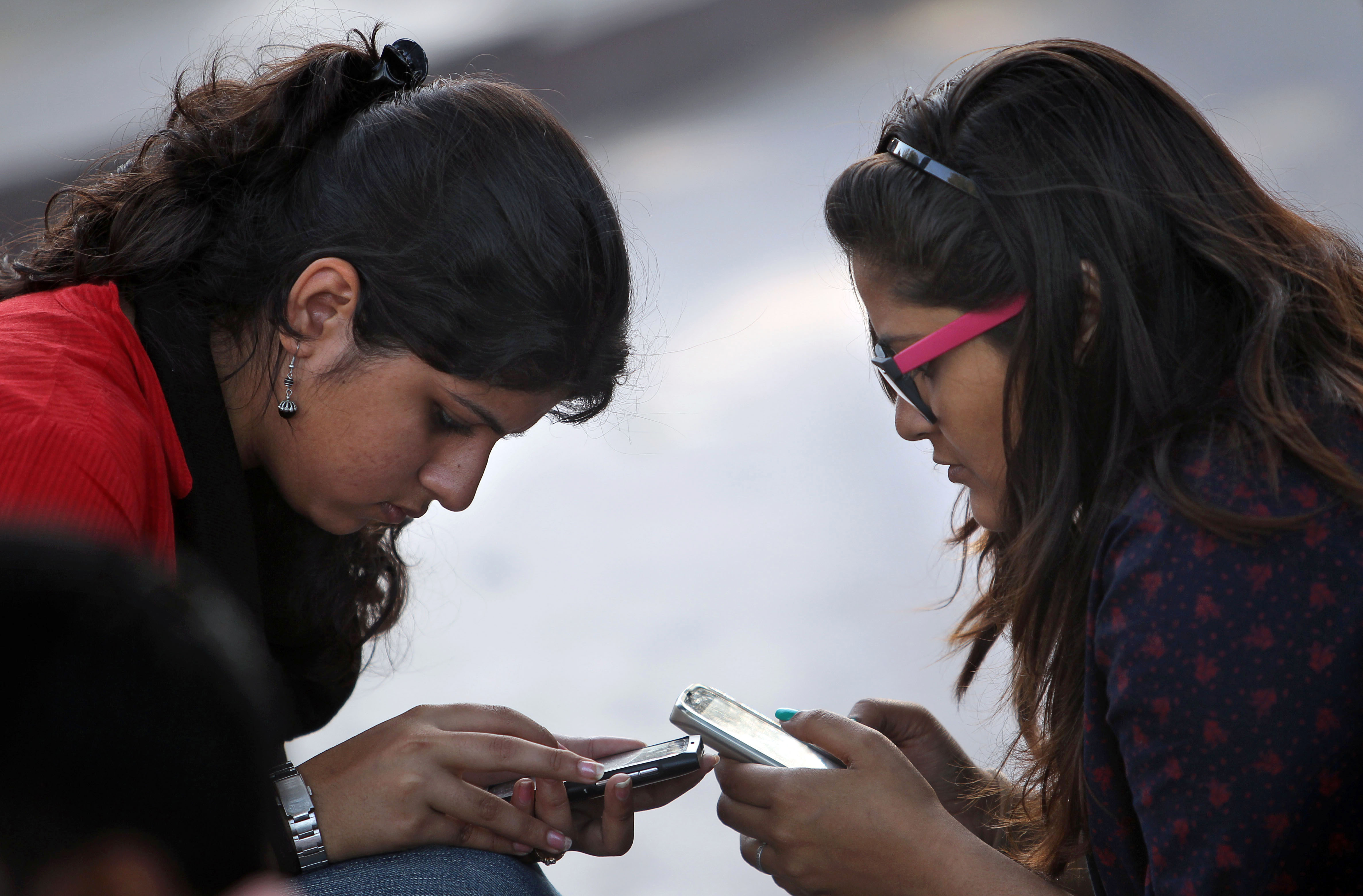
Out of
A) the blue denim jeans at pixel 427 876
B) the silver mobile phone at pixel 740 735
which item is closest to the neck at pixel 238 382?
the blue denim jeans at pixel 427 876

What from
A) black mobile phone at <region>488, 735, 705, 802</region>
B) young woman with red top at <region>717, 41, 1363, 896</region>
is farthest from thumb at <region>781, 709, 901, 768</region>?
black mobile phone at <region>488, 735, 705, 802</region>

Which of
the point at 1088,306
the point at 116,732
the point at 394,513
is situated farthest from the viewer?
the point at 394,513

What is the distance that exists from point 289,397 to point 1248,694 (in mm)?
1024

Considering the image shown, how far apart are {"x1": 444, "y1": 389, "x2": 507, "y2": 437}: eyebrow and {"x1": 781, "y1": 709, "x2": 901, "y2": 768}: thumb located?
1.60 feet

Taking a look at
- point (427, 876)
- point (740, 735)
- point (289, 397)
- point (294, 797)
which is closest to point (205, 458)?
point (289, 397)

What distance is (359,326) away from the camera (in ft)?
3.92

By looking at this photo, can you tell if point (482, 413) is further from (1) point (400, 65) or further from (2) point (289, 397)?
(1) point (400, 65)

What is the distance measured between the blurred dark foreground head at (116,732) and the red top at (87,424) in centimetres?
50

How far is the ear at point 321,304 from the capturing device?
118 centimetres

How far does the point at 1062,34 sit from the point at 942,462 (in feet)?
8.80

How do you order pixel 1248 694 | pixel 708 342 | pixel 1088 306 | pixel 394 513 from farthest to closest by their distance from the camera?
pixel 708 342 < pixel 394 513 < pixel 1088 306 < pixel 1248 694

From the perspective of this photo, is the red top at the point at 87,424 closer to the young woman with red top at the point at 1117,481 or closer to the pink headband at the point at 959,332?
the young woman with red top at the point at 1117,481

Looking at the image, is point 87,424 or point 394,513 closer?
point 87,424

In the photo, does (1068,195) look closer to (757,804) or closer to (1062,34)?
(757,804)
